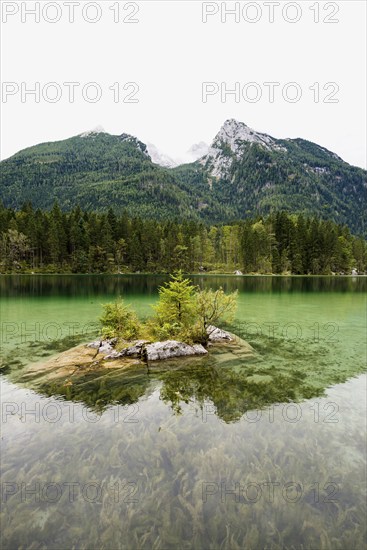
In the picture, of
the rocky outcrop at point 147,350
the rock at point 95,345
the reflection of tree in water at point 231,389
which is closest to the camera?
the reflection of tree in water at point 231,389

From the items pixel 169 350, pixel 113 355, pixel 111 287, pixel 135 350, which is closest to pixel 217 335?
pixel 169 350

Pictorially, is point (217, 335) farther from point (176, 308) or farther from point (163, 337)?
point (163, 337)

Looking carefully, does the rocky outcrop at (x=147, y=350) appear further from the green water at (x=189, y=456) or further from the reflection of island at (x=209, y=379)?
the green water at (x=189, y=456)

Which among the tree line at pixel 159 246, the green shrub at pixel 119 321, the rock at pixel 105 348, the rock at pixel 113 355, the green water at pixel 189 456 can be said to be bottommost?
the green water at pixel 189 456

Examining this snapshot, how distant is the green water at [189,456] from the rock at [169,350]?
48.7 inches

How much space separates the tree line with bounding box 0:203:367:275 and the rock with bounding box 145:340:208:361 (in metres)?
106

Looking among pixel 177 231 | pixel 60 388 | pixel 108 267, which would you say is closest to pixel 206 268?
pixel 177 231

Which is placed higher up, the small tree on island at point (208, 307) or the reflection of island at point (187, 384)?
the small tree on island at point (208, 307)

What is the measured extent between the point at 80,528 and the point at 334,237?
148 meters

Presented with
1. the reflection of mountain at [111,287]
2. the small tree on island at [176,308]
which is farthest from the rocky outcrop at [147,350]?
the reflection of mountain at [111,287]

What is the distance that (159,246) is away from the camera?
447 ft

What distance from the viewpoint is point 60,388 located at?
15.5 meters

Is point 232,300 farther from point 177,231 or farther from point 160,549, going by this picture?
point 177,231

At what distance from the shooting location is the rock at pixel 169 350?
20042mm
